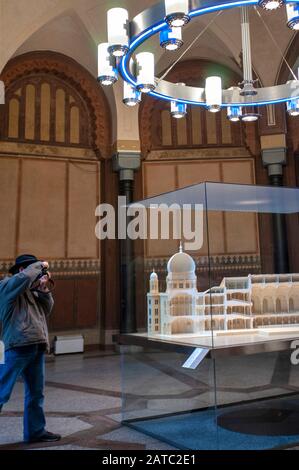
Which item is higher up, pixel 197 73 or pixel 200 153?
pixel 197 73

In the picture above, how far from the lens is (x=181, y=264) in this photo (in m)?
4.11

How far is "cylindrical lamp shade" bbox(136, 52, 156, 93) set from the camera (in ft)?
15.2

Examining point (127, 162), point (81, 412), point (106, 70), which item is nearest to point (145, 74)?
point (106, 70)

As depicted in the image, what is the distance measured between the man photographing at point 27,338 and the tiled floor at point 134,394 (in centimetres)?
29

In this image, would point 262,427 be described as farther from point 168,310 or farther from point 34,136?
point 34,136

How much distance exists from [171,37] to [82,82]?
7.35 metres

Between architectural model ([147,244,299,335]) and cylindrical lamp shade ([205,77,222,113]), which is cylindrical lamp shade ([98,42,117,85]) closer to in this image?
cylindrical lamp shade ([205,77,222,113])

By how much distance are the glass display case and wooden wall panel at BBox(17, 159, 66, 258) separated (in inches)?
205

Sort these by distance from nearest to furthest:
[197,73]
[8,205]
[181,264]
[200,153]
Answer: [181,264] < [8,205] < [200,153] < [197,73]

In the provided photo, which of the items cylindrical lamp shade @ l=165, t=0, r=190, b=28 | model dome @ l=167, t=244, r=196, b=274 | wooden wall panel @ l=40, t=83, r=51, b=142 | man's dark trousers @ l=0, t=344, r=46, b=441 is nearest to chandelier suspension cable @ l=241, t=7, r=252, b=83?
cylindrical lamp shade @ l=165, t=0, r=190, b=28

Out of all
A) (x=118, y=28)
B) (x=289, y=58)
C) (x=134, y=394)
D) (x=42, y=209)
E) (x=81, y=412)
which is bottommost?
(x=81, y=412)

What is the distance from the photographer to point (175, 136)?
437 inches

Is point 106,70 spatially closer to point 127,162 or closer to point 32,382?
point 32,382

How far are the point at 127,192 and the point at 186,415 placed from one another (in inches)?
247
